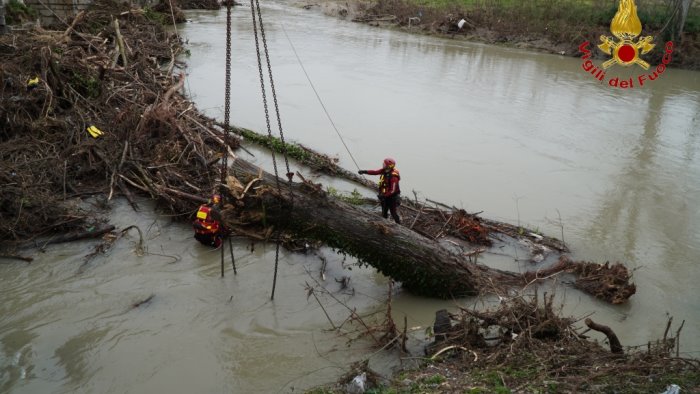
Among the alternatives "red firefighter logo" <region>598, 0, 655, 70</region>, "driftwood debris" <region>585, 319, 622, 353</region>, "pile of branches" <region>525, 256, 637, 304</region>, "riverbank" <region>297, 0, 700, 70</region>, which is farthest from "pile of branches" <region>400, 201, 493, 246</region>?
"riverbank" <region>297, 0, 700, 70</region>

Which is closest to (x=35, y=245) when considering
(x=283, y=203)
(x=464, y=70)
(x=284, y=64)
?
(x=283, y=203)

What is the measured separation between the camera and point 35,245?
23.6ft

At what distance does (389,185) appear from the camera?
7.53 meters

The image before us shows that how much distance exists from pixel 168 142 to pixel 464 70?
13.7 metres

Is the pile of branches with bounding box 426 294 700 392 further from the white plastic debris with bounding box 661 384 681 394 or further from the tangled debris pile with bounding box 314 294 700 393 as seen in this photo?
the white plastic debris with bounding box 661 384 681 394

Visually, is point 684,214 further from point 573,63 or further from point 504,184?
point 573,63

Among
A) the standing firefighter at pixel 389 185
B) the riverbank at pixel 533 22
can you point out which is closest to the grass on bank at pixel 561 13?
Result: the riverbank at pixel 533 22

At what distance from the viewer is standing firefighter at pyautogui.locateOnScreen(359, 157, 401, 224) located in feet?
24.6

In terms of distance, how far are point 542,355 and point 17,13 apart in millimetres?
13676

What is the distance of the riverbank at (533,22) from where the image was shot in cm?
2223

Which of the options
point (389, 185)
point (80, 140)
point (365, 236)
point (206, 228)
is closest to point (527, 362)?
point (365, 236)

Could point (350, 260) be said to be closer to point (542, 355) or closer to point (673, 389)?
point (542, 355)

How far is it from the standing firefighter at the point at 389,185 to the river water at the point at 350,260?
3.69ft

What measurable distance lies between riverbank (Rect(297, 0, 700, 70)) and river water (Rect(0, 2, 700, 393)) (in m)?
4.50
